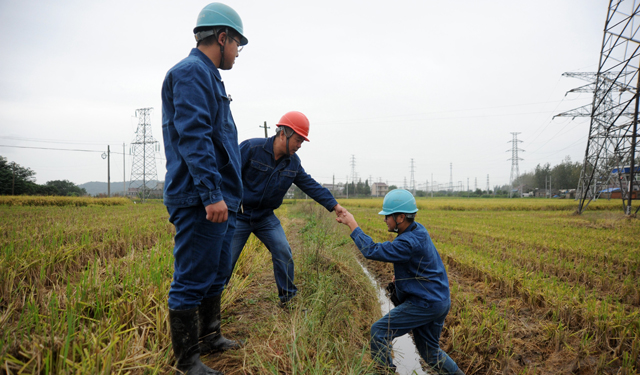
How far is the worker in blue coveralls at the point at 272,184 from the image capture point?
2805 millimetres

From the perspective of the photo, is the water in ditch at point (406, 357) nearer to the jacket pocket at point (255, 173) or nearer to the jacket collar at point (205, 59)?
the jacket pocket at point (255, 173)

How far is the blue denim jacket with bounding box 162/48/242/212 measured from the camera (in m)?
1.56

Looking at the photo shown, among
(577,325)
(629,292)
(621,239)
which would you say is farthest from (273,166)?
(621,239)

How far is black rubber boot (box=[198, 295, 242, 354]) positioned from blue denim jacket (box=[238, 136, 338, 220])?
3.02 feet

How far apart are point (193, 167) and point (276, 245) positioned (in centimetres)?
160

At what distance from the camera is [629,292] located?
3.96 m

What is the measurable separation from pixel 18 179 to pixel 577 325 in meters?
44.0

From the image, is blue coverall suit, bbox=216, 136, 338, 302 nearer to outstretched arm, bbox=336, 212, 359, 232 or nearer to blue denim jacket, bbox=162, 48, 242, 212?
outstretched arm, bbox=336, 212, 359, 232

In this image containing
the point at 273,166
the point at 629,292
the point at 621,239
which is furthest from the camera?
the point at 621,239

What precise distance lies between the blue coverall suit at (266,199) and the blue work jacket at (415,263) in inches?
36.5

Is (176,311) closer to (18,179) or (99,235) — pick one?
(99,235)

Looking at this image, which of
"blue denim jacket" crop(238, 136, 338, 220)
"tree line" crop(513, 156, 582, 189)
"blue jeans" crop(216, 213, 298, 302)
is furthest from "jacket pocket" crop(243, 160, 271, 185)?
"tree line" crop(513, 156, 582, 189)

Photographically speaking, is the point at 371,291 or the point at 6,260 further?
the point at 371,291

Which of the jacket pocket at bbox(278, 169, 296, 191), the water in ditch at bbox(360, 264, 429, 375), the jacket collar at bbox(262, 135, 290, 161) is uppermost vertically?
the jacket collar at bbox(262, 135, 290, 161)
